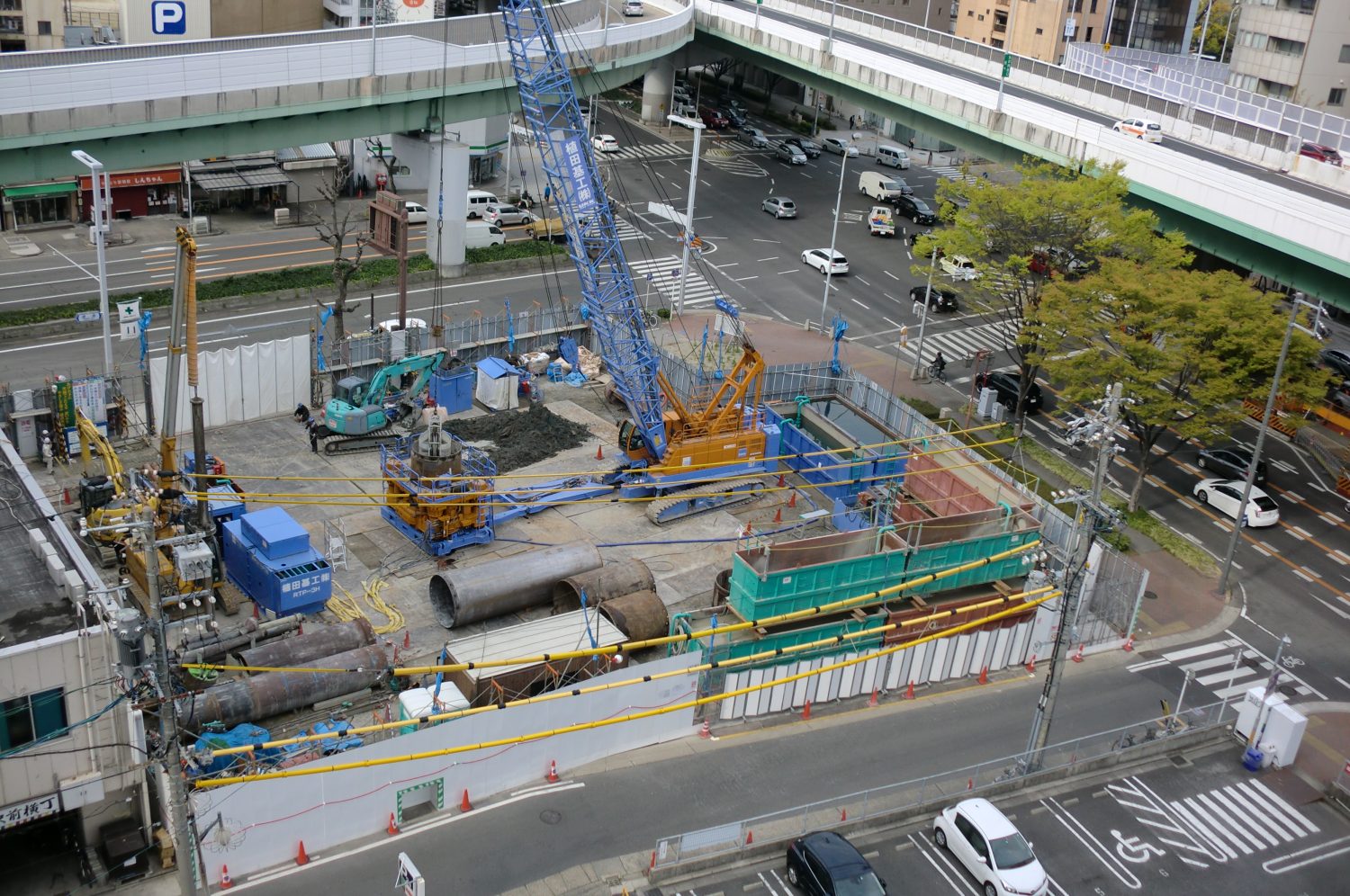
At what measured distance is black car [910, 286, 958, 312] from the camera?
65438 millimetres

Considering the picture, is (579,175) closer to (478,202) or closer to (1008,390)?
(1008,390)

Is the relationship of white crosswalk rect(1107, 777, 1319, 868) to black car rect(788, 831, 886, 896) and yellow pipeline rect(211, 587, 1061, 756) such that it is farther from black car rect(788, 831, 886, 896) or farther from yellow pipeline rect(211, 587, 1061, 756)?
black car rect(788, 831, 886, 896)

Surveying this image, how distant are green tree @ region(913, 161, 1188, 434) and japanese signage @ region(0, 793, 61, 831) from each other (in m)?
38.0

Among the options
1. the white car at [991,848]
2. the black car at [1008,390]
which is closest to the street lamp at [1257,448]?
the black car at [1008,390]

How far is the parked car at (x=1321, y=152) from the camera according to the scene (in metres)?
60.3

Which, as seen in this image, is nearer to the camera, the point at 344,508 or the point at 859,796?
the point at 859,796

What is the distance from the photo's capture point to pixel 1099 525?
29422 millimetres

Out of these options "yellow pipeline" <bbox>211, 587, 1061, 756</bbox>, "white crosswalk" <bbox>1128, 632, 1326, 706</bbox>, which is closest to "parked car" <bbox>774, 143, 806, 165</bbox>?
"white crosswalk" <bbox>1128, 632, 1326, 706</bbox>

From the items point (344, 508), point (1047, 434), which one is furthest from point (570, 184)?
point (1047, 434)

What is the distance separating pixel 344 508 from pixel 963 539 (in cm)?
1952

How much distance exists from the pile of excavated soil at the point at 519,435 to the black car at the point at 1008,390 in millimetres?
18275

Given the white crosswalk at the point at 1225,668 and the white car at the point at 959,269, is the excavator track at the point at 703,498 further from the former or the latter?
the white car at the point at 959,269

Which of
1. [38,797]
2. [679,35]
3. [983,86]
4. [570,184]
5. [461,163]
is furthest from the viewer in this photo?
[679,35]

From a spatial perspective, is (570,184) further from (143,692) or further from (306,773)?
(143,692)
